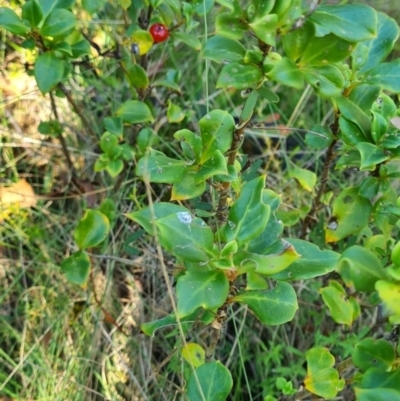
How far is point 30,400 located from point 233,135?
102cm

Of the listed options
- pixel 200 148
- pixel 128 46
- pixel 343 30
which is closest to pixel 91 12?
pixel 128 46

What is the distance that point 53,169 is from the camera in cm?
179

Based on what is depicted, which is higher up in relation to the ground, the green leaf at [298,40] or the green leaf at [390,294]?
the green leaf at [298,40]

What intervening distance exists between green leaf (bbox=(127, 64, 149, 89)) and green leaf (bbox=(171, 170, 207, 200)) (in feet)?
1.72

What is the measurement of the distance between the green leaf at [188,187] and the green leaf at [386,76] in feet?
1.27

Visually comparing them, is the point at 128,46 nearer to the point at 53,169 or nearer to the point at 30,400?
the point at 53,169

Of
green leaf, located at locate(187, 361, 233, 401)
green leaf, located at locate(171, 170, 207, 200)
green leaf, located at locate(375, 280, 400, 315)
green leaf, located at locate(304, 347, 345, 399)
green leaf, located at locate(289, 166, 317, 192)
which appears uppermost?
green leaf, located at locate(171, 170, 207, 200)

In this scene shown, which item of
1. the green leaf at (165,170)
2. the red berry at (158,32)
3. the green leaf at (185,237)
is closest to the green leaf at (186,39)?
the red berry at (158,32)

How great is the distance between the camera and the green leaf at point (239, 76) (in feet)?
2.60

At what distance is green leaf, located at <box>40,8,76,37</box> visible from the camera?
3.61ft

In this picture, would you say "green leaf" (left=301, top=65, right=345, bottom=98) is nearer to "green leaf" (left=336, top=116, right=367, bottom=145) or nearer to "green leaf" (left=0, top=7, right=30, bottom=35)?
"green leaf" (left=336, top=116, right=367, bottom=145)

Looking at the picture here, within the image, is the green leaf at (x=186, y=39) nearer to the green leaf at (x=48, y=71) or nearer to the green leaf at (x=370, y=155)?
the green leaf at (x=48, y=71)

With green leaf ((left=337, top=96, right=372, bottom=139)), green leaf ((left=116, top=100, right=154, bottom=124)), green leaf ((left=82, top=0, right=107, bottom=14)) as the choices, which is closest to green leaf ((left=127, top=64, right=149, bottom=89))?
green leaf ((left=116, top=100, right=154, bottom=124))

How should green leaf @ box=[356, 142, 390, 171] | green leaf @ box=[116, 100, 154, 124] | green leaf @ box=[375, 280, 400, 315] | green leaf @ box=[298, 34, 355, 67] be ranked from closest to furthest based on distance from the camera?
green leaf @ box=[375, 280, 400, 315] → green leaf @ box=[298, 34, 355, 67] → green leaf @ box=[356, 142, 390, 171] → green leaf @ box=[116, 100, 154, 124]
